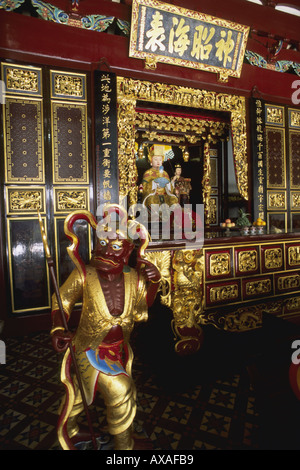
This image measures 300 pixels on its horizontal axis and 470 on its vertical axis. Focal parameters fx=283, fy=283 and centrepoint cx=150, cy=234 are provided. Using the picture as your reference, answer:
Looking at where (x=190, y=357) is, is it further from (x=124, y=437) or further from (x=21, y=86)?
(x=21, y=86)

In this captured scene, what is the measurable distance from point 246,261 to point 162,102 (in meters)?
2.40

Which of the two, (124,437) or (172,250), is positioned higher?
(172,250)

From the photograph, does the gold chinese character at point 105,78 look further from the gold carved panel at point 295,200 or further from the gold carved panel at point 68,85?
the gold carved panel at point 295,200

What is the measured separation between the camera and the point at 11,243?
10.2ft

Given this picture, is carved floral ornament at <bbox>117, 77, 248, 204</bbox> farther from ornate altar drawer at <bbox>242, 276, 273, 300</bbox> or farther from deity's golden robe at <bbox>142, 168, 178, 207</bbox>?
ornate altar drawer at <bbox>242, 276, 273, 300</bbox>

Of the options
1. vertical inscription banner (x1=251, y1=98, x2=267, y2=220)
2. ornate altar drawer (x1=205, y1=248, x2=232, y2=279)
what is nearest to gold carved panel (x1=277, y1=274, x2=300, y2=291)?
ornate altar drawer (x1=205, y1=248, x2=232, y2=279)

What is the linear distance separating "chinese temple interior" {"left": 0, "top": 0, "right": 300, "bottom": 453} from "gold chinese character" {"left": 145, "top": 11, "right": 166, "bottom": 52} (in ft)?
0.05

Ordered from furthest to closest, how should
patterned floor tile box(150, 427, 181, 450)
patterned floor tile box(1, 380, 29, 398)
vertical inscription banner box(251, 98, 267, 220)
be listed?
vertical inscription banner box(251, 98, 267, 220)
patterned floor tile box(1, 380, 29, 398)
patterned floor tile box(150, 427, 181, 450)

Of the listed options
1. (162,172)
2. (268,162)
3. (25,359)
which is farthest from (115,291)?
(268,162)

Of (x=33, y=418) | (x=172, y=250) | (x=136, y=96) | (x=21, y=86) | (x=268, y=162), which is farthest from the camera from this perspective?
(x=268, y=162)

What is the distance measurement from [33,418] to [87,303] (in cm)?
90

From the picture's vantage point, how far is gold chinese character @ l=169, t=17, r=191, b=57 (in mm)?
3504

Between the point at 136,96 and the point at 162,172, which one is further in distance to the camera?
the point at 162,172

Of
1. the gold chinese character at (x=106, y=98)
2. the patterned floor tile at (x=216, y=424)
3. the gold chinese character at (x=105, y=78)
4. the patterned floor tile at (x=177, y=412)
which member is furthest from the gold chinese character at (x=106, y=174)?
the patterned floor tile at (x=216, y=424)
